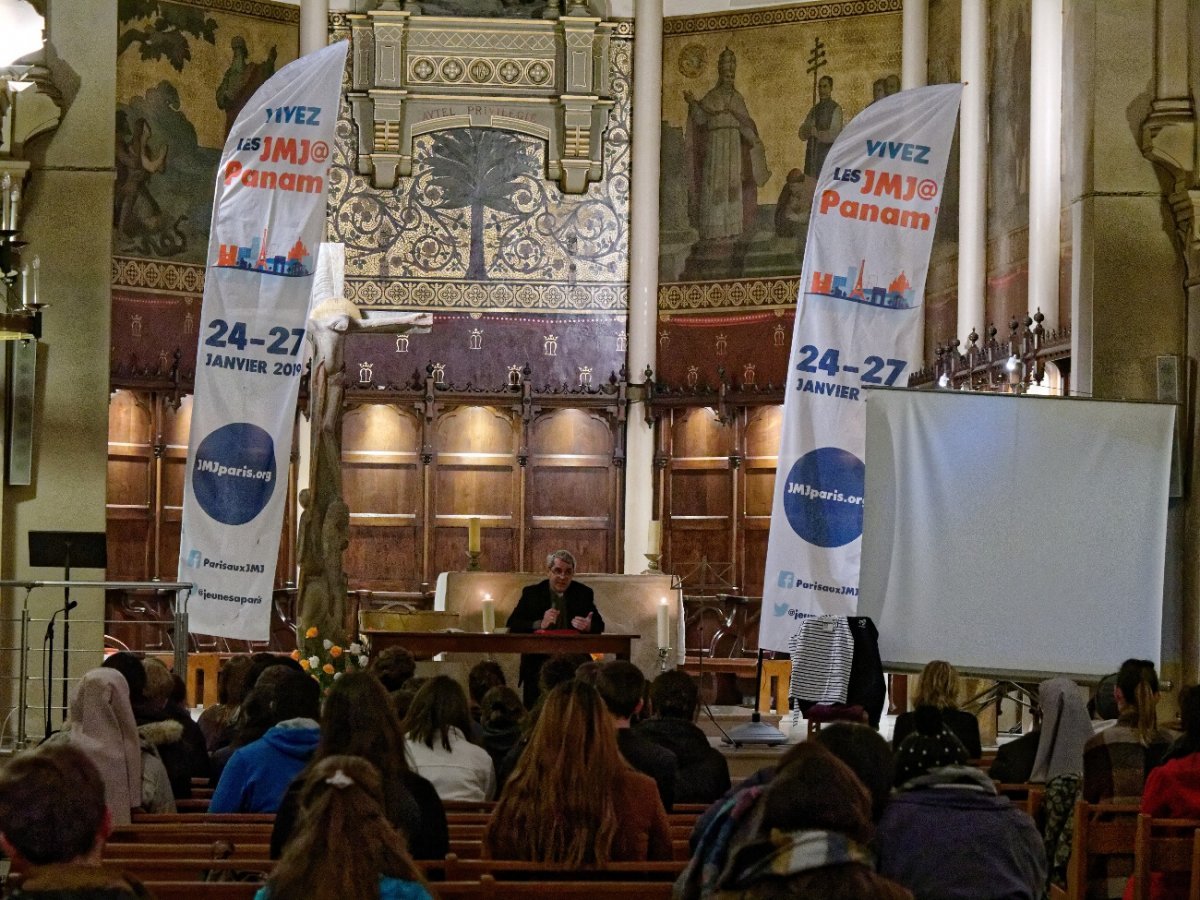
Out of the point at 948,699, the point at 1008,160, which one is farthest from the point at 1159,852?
the point at 1008,160

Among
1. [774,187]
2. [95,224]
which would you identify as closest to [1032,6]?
[774,187]

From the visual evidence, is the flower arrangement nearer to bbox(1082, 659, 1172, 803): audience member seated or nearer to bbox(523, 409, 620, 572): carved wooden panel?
bbox(1082, 659, 1172, 803): audience member seated

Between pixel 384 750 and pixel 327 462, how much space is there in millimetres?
7396

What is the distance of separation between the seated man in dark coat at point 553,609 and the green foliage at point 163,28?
8.12 metres

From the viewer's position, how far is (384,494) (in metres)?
16.9

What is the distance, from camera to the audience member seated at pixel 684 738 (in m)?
5.99

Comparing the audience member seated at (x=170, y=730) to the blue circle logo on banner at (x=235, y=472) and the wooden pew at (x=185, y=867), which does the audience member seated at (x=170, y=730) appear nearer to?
the wooden pew at (x=185, y=867)

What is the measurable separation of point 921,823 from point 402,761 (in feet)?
4.08

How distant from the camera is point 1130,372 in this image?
35.2ft

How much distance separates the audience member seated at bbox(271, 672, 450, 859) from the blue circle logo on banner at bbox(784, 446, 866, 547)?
4962mm

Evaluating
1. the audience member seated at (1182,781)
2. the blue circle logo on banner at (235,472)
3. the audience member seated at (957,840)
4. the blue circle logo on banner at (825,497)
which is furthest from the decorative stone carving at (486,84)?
the audience member seated at (957,840)

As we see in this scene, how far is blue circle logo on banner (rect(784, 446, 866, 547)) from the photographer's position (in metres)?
9.26

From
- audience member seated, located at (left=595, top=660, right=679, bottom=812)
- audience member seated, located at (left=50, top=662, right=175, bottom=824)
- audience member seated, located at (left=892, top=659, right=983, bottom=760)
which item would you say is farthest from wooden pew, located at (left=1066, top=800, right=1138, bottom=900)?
audience member seated, located at (left=50, top=662, right=175, bottom=824)

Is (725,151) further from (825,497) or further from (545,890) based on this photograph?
(545,890)
